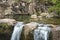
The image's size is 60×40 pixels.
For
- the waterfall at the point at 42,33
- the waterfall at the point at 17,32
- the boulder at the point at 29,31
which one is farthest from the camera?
the waterfall at the point at 17,32

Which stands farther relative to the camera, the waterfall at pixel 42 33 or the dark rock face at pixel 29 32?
the dark rock face at pixel 29 32

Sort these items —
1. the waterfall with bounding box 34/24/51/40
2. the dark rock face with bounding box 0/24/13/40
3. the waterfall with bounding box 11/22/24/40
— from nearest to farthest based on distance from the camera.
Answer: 1. the waterfall with bounding box 34/24/51/40
2. the waterfall with bounding box 11/22/24/40
3. the dark rock face with bounding box 0/24/13/40

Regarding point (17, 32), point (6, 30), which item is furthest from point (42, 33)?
point (6, 30)

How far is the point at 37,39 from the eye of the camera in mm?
11461

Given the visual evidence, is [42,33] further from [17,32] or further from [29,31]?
[17,32]

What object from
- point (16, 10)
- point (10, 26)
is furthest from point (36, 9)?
point (10, 26)

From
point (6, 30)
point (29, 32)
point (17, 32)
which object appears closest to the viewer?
point (29, 32)

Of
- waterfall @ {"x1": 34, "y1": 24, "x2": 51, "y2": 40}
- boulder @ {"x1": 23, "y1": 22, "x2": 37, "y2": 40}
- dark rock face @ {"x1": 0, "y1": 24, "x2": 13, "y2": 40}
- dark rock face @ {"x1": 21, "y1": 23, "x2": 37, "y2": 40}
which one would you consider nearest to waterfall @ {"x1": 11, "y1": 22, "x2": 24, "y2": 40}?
dark rock face @ {"x1": 0, "y1": 24, "x2": 13, "y2": 40}

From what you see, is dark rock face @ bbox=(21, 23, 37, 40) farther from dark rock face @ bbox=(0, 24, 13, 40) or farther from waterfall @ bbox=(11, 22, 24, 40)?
dark rock face @ bbox=(0, 24, 13, 40)

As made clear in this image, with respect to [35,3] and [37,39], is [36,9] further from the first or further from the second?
[37,39]

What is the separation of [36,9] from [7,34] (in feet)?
20.3

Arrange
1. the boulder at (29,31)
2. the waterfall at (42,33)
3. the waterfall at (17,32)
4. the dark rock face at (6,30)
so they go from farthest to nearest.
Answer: the dark rock face at (6,30) → the waterfall at (17,32) → the boulder at (29,31) → the waterfall at (42,33)

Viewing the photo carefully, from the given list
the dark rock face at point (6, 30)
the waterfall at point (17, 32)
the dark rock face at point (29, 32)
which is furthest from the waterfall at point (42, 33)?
the dark rock face at point (6, 30)

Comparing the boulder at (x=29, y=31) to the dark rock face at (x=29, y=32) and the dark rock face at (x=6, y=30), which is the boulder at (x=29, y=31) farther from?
the dark rock face at (x=6, y=30)
